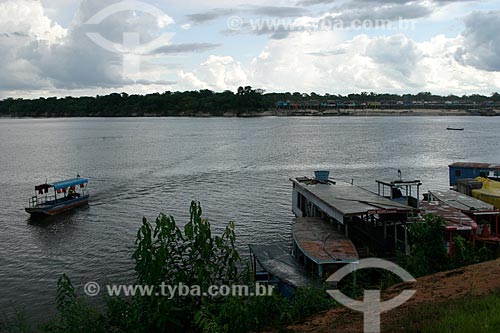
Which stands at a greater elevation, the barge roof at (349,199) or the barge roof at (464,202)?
the barge roof at (349,199)

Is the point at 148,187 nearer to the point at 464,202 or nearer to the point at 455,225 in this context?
the point at 464,202

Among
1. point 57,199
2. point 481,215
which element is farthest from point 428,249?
point 57,199

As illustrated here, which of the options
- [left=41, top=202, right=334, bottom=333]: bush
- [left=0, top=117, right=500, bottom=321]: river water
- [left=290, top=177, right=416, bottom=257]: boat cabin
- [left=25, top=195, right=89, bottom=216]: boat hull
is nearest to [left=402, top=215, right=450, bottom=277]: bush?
[left=290, top=177, right=416, bottom=257]: boat cabin

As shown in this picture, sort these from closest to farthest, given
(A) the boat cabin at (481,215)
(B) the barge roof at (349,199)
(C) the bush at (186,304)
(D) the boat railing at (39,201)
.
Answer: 1. (C) the bush at (186,304)
2. (B) the barge roof at (349,199)
3. (A) the boat cabin at (481,215)
4. (D) the boat railing at (39,201)

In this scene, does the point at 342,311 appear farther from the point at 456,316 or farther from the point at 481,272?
the point at 481,272

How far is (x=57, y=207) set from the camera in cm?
3984

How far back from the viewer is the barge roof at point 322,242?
65.8ft

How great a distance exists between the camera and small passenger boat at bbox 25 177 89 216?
3859 cm

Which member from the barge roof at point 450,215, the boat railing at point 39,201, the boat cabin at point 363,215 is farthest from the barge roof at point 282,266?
the boat railing at point 39,201

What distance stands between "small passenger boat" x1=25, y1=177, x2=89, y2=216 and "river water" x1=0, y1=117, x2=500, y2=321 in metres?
0.98

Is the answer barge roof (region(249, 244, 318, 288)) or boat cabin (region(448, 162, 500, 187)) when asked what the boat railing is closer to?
barge roof (region(249, 244, 318, 288))

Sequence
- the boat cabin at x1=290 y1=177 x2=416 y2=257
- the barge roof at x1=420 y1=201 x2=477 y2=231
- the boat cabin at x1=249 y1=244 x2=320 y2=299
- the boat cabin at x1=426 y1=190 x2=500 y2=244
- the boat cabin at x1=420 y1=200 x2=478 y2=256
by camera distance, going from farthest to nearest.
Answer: the boat cabin at x1=426 y1=190 x2=500 y2=244 < the barge roof at x1=420 y1=201 x2=477 y2=231 < the boat cabin at x1=290 y1=177 x2=416 y2=257 < the boat cabin at x1=420 y1=200 x2=478 y2=256 < the boat cabin at x1=249 y1=244 x2=320 y2=299

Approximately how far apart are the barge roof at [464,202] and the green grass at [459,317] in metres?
13.7

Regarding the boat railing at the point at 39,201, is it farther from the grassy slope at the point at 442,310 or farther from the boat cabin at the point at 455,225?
the grassy slope at the point at 442,310
